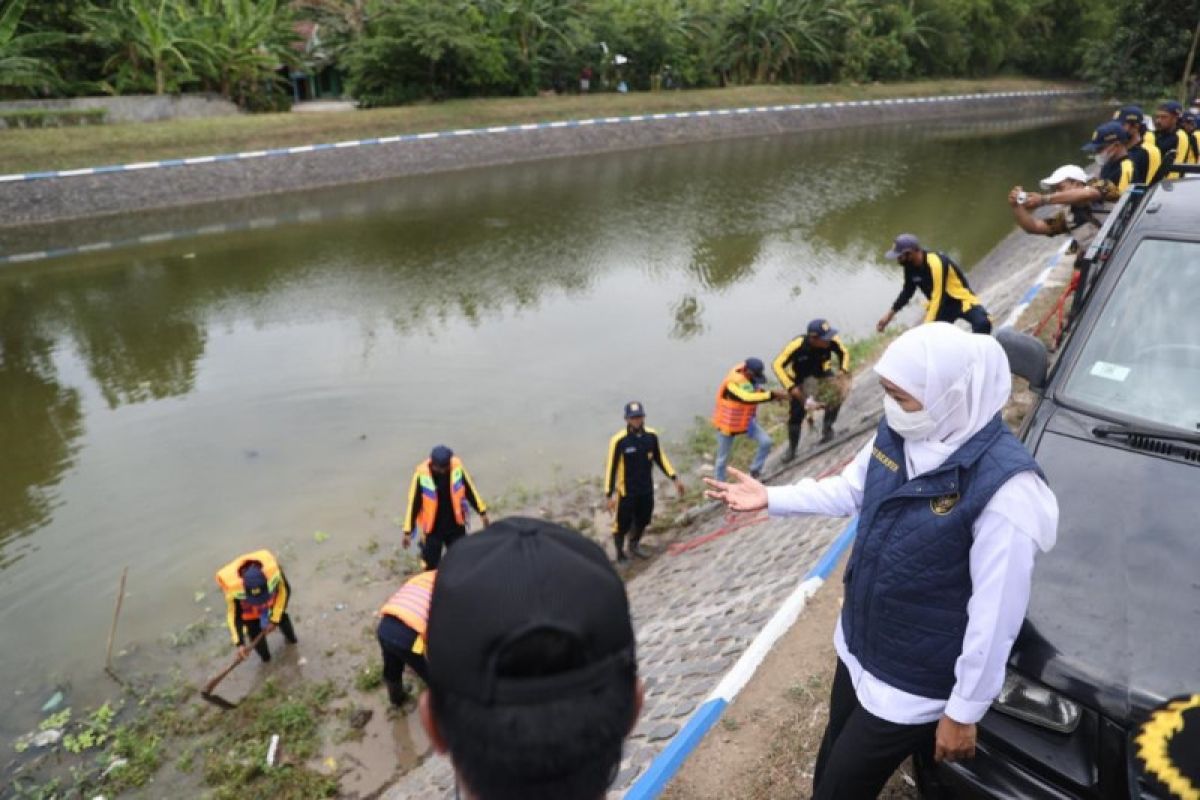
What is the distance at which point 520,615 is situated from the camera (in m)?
1.16

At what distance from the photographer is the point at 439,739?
50.9 inches

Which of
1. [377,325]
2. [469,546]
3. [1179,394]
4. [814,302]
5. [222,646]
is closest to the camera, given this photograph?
[469,546]

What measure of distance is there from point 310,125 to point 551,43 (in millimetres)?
14354

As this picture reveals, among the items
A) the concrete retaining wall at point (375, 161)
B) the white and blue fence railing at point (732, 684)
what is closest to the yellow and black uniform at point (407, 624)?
the white and blue fence railing at point (732, 684)

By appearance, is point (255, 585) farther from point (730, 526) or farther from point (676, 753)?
point (730, 526)

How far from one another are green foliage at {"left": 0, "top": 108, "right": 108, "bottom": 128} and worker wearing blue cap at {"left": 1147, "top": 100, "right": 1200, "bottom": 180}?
26.1 metres

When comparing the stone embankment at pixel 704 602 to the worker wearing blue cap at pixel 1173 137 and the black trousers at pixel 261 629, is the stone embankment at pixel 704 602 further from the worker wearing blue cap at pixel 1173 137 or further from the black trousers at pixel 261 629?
the worker wearing blue cap at pixel 1173 137

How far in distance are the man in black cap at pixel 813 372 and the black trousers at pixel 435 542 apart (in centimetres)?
424

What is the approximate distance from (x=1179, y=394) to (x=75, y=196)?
24320mm

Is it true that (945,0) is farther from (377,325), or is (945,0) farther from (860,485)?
(860,485)

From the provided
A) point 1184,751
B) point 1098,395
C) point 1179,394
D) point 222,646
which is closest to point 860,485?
point 1184,751

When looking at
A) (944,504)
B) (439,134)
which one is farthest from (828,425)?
(439,134)

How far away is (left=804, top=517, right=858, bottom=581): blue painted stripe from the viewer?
496cm

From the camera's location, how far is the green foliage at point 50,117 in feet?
70.1
